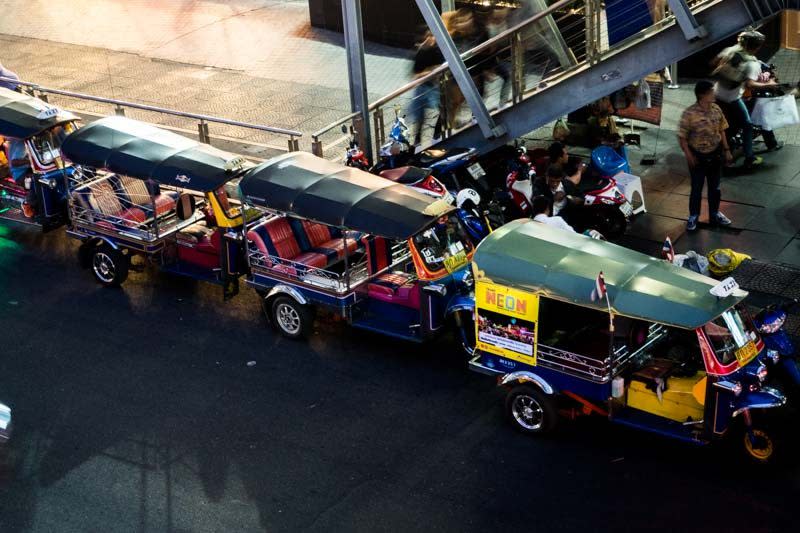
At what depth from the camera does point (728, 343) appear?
9219 mm

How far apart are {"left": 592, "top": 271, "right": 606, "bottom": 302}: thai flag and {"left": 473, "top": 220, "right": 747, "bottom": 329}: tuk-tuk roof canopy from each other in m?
0.05

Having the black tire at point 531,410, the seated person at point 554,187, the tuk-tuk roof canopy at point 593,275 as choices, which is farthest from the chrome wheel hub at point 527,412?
the seated person at point 554,187

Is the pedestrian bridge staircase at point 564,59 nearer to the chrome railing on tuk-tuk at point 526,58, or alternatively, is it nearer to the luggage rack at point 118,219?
the chrome railing on tuk-tuk at point 526,58

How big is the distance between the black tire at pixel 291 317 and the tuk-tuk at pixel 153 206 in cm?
94

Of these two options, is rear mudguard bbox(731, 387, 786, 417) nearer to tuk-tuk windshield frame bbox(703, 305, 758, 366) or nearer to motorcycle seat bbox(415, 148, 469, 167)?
tuk-tuk windshield frame bbox(703, 305, 758, 366)

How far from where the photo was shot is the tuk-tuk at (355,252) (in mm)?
11203

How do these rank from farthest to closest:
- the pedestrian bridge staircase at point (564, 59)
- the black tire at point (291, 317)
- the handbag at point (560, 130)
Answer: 1. the handbag at point (560, 130)
2. the pedestrian bridge staircase at point (564, 59)
3. the black tire at point (291, 317)

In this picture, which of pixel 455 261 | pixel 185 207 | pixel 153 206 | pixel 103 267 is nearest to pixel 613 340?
pixel 455 261

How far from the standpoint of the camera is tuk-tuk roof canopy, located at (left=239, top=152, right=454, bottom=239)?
11.1m

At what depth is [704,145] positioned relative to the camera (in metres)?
13.5

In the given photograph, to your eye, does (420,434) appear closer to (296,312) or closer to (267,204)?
(296,312)

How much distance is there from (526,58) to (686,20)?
247 cm

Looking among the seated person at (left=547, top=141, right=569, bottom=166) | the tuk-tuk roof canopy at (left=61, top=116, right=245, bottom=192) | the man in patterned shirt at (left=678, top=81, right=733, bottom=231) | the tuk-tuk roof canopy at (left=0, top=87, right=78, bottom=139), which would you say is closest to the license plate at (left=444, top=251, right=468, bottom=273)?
the seated person at (left=547, top=141, right=569, bottom=166)

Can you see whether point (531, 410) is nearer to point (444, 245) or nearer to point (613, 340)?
point (613, 340)
